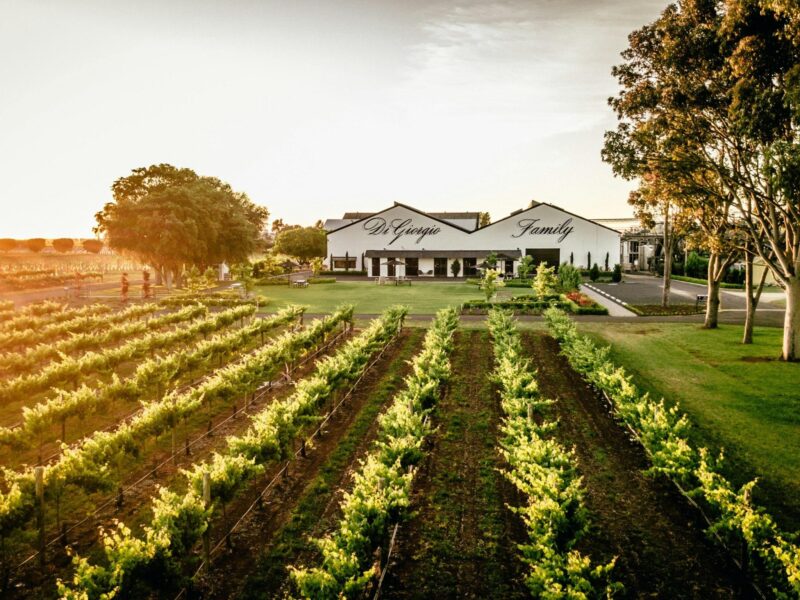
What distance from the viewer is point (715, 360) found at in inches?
869

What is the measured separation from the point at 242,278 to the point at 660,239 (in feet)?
211

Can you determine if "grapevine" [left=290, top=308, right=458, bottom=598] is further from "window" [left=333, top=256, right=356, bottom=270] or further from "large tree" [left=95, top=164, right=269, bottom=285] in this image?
"window" [left=333, top=256, right=356, bottom=270]

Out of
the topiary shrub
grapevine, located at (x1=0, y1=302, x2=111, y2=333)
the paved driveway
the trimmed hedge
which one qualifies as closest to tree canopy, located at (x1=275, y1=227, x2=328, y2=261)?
the paved driveway

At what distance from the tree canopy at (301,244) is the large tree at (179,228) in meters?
36.0

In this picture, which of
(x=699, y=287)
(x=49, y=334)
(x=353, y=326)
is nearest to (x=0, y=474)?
(x=49, y=334)

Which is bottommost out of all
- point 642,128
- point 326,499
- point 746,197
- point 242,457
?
point 326,499

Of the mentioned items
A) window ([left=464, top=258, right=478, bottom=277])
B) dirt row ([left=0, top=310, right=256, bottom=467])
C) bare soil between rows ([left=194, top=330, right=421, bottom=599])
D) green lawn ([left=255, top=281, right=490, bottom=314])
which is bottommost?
bare soil between rows ([left=194, top=330, right=421, bottom=599])

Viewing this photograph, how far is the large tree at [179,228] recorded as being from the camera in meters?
47.8

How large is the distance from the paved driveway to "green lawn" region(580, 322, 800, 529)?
537 cm

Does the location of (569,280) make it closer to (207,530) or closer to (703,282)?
(703,282)

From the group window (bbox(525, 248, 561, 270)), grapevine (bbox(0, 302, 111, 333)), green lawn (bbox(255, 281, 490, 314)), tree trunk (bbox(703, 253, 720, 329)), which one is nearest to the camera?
grapevine (bbox(0, 302, 111, 333))

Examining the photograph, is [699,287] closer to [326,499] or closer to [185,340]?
[185,340]

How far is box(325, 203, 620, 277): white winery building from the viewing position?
71.3m

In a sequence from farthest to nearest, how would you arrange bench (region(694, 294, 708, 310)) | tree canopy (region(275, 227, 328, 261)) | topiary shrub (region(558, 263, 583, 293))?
tree canopy (region(275, 227, 328, 261)) → topiary shrub (region(558, 263, 583, 293)) → bench (region(694, 294, 708, 310))
